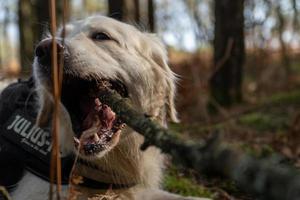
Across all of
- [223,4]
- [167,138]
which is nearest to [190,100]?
[223,4]

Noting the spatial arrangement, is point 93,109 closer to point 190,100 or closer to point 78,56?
point 78,56

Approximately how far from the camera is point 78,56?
3412 millimetres

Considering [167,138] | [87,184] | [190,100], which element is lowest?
[190,100]

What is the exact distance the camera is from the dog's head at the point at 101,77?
336cm

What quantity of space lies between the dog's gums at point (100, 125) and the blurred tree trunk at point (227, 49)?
19.3 feet

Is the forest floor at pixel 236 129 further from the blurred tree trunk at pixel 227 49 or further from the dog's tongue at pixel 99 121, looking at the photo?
the dog's tongue at pixel 99 121

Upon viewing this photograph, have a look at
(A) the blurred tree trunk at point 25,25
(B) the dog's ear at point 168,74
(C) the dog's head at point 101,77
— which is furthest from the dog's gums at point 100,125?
(A) the blurred tree trunk at point 25,25

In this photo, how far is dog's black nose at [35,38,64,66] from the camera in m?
3.14

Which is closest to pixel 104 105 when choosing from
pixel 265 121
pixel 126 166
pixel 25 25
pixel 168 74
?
pixel 126 166

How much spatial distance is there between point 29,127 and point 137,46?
97cm

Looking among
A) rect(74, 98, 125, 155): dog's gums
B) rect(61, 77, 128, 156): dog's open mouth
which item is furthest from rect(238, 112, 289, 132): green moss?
rect(74, 98, 125, 155): dog's gums

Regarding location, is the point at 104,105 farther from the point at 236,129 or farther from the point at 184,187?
the point at 236,129

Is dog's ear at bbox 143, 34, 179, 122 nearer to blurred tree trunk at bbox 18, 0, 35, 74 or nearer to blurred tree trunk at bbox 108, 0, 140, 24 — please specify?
blurred tree trunk at bbox 108, 0, 140, 24

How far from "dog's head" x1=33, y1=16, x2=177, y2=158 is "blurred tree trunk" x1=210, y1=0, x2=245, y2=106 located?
5144 millimetres
